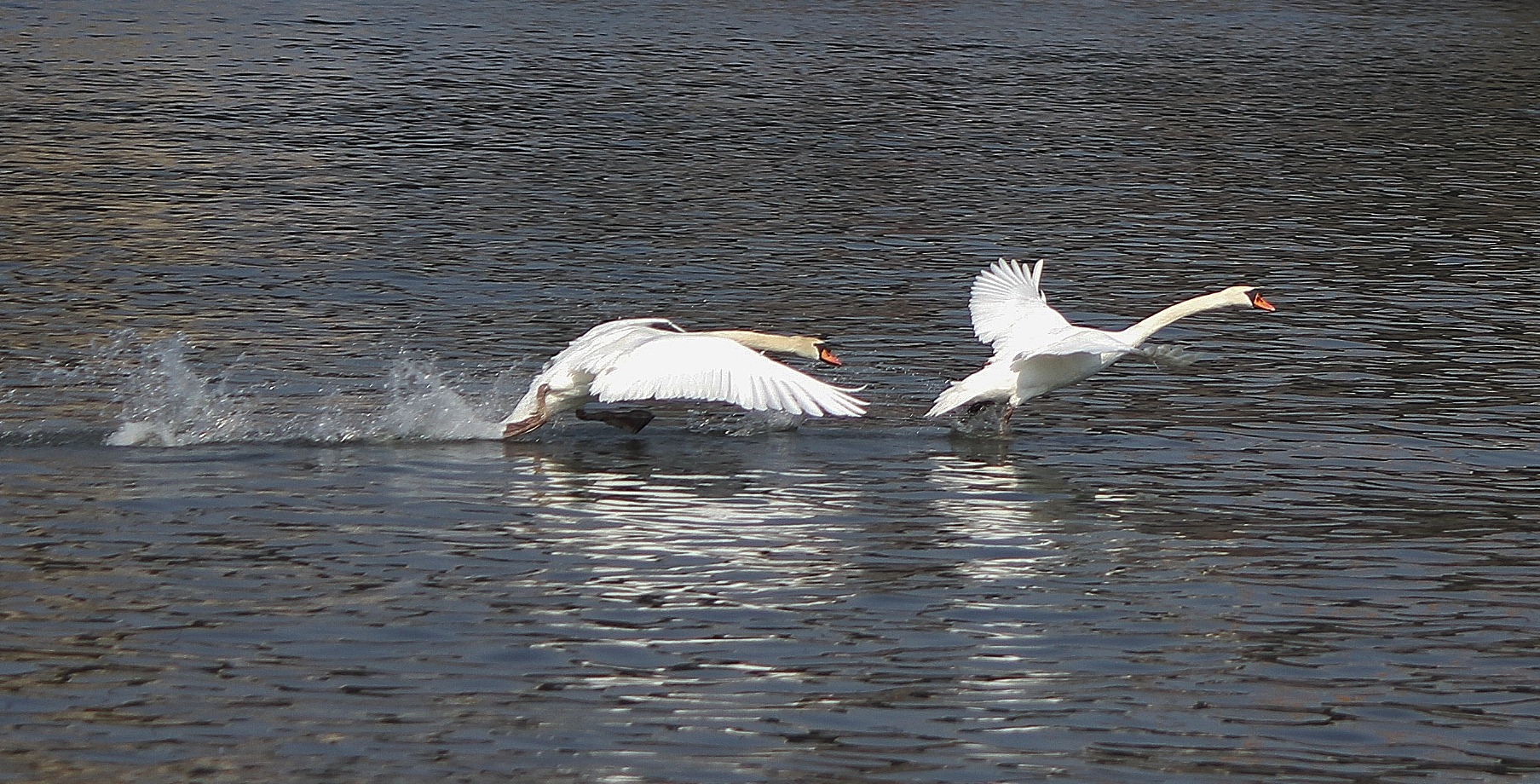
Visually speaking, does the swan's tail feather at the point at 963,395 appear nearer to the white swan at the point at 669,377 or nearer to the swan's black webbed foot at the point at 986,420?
the swan's black webbed foot at the point at 986,420

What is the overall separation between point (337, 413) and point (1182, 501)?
5052 millimetres

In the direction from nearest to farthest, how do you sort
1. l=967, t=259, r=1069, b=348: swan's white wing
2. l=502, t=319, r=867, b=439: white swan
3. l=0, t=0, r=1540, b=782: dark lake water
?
l=0, t=0, r=1540, b=782: dark lake water, l=502, t=319, r=867, b=439: white swan, l=967, t=259, r=1069, b=348: swan's white wing

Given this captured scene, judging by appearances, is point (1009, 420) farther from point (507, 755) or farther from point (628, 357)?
point (507, 755)

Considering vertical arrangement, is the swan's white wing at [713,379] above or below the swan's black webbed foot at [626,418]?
above

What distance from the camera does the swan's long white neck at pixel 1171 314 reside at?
43.8 ft

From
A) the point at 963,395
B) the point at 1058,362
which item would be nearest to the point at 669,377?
the point at 963,395

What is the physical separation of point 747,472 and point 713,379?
690 millimetres

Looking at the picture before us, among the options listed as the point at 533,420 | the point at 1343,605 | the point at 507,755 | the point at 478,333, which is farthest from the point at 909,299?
the point at 507,755

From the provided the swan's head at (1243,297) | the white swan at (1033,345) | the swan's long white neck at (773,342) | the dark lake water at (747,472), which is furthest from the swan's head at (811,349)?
the swan's head at (1243,297)

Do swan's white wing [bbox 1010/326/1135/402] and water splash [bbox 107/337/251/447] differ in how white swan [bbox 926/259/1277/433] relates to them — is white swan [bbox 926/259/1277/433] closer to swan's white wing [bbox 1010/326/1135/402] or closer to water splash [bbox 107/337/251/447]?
swan's white wing [bbox 1010/326/1135/402]

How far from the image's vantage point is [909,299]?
18.2 meters

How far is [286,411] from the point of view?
44.8 feet

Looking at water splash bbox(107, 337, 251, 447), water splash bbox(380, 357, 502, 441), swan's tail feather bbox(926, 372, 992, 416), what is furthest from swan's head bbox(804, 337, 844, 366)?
water splash bbox(107, 337, 251, 447)

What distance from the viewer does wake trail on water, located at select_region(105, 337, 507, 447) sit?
13000 mm
